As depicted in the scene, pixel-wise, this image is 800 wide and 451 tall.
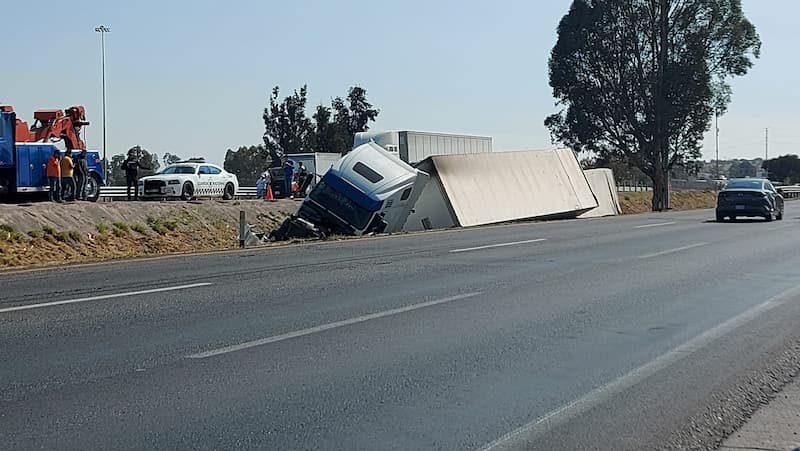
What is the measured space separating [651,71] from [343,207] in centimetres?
3249

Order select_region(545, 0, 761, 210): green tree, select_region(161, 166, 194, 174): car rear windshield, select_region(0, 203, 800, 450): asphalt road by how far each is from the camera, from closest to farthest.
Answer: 1. select_region(0, 203, 800, 450): asphalt road
2. select_region(161, 166, 194, 174): car rear windshield
3. select_region(545, 0, 761, 210): green tree

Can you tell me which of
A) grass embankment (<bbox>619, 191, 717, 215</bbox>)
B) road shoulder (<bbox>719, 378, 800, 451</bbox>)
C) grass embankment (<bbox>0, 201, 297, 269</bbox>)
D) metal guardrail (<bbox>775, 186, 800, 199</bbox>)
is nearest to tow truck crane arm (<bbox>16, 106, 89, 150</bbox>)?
grass embankment (<bbox>0, 201, 297, 269</bbox>)

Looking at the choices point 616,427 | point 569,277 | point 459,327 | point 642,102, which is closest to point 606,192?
point 642,102

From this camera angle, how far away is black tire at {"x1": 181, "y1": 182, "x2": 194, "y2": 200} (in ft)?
114

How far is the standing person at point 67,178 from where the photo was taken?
2716 cm

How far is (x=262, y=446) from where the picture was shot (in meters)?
5.68

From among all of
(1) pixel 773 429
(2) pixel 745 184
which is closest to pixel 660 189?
(2) pixel 745 184

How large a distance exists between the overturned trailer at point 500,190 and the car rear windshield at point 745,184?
568 centimetres

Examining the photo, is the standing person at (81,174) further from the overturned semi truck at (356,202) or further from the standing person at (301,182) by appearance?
the standing person at (301,182)

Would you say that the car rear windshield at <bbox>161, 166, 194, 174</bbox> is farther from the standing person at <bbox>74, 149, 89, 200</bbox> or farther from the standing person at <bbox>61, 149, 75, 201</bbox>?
the standing person at <bbox>61, 149, 75, 201</bbox>

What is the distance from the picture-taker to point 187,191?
3497 centimetres

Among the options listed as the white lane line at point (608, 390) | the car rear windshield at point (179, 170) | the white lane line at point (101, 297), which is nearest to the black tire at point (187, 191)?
the car rear windshield at point (179, 170)

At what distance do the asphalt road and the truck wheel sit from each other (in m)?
15.0

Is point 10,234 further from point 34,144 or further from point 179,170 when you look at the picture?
point 179,170
